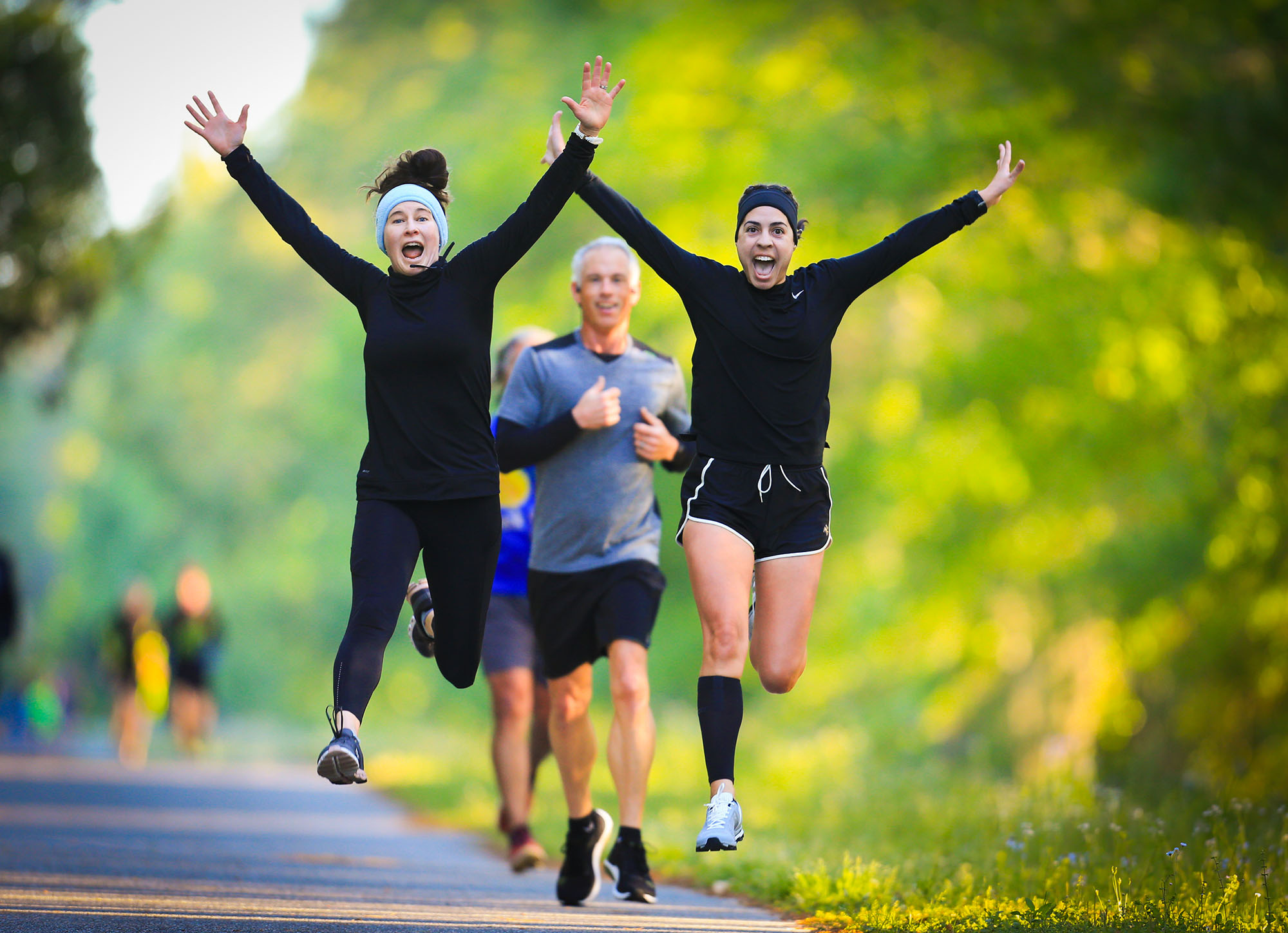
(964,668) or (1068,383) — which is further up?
(1068,383)

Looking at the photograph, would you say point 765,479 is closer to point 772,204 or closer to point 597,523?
point 772,204

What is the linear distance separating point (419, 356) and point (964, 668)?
38.3 ft

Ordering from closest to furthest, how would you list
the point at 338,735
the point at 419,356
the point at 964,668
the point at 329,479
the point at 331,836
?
the point at 338,735
the point at 419,356
the point at 331,836
the point at 964,668
the point at 329,479

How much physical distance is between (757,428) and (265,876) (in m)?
3.47

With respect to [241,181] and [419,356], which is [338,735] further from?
[241,181]

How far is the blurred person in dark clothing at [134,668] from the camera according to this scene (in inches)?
789

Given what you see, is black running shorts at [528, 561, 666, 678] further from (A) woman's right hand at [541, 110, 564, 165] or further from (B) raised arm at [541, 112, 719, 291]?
(A) woman's right hand at [541, 110, 564, 165]

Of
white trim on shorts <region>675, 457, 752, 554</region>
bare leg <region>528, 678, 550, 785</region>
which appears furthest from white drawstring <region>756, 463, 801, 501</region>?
bare leg <region>528, 678, 550, 785</region>

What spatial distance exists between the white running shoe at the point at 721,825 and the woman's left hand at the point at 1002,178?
7.99ft

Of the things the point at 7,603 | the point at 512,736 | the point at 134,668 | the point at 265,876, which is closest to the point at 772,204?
the point at 512,736

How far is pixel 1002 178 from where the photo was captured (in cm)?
633

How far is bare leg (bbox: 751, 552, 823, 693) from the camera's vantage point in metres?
6.07

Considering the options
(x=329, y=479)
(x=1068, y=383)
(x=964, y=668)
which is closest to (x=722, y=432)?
(x=1068, y=383)

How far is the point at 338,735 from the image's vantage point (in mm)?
5391
